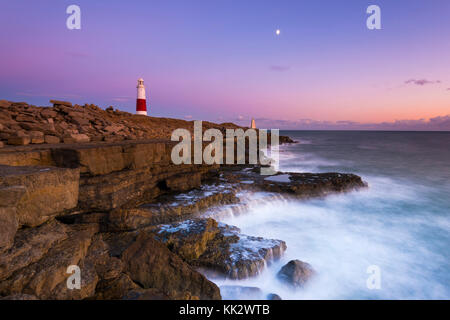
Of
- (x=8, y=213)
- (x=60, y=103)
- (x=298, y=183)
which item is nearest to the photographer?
(x=8, y=213)

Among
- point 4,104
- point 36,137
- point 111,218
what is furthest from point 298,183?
point 4,104

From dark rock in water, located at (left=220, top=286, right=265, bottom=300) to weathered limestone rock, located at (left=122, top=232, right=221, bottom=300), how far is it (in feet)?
1.55

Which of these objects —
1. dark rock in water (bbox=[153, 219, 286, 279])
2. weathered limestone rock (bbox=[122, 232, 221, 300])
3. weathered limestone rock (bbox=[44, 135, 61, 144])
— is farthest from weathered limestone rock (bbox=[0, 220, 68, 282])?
weathered limestone rock (bbox=[44, 135, 61, 144])

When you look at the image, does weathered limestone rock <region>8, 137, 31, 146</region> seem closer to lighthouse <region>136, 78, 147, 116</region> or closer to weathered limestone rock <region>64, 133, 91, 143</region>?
weathered limestone rock <region>64, 133, 91, 143</region>

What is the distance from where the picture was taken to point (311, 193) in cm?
824

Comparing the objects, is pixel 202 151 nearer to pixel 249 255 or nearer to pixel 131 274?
pixel 249 255

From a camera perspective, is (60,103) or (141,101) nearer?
(60,103)

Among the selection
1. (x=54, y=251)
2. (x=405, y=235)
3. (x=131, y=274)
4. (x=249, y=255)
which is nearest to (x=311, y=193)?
(x=405, y=235)

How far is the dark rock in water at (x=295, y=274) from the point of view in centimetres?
394

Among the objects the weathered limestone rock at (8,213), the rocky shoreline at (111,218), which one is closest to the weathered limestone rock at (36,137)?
the rocky shoreline at (111,218)

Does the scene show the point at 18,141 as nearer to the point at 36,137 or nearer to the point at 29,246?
the point at 36,137

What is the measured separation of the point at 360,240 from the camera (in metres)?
5.93

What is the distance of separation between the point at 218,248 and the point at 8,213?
3.06m

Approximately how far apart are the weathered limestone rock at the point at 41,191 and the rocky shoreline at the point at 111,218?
0.01m
